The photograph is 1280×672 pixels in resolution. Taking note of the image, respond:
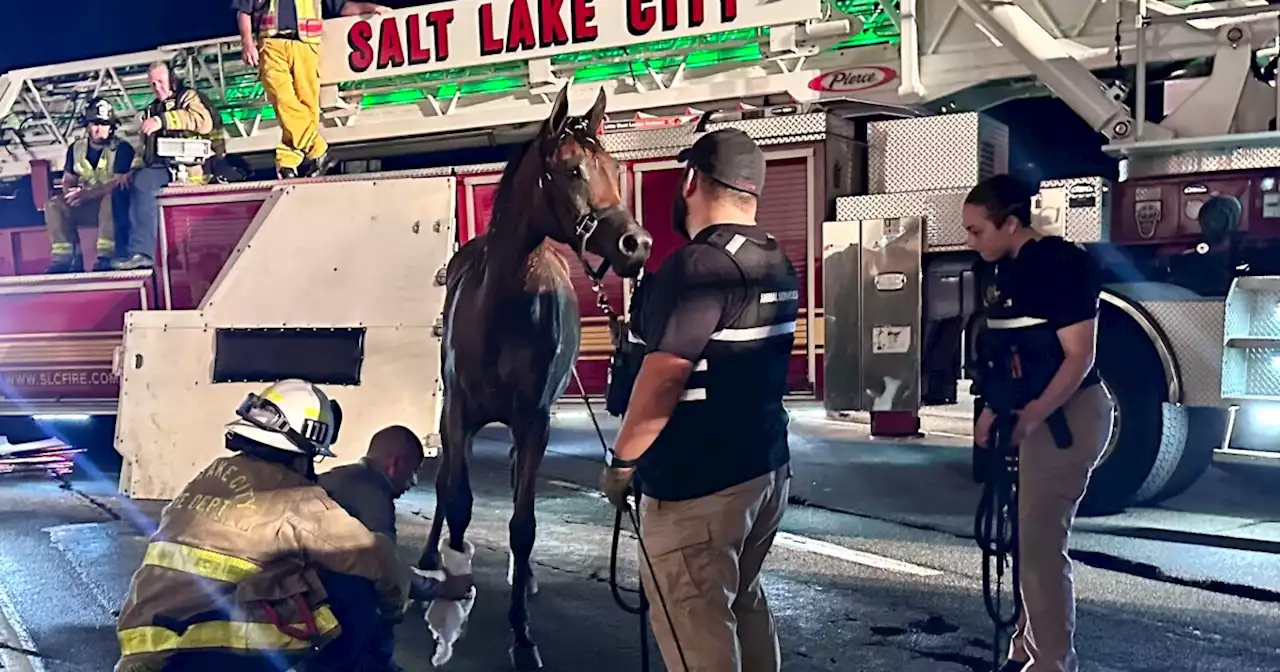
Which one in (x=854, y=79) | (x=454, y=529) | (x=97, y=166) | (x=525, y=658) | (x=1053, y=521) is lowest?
(x=525, y=658)

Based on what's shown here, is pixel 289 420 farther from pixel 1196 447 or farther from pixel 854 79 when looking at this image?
pixel 1196 447

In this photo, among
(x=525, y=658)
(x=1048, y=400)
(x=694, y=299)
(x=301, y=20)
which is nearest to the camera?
(x=694, y=299)

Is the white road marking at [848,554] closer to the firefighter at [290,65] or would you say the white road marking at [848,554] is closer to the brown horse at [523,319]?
the brown horse at [523,319]

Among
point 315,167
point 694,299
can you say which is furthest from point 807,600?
point 315,167

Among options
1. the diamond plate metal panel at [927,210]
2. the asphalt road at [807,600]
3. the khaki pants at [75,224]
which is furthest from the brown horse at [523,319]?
the khaki pants at [75,224]

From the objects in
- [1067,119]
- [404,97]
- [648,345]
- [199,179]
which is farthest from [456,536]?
[1067,119]

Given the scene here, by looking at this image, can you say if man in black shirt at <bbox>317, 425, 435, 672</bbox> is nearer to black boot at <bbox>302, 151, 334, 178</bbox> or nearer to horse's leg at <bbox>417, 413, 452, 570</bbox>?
horse's leg at <bbox>417, 413, 452, 570</bbox>

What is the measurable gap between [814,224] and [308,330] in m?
3.25

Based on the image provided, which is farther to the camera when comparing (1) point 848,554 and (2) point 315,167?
(2) point 315,167

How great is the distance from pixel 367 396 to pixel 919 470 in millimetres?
4446

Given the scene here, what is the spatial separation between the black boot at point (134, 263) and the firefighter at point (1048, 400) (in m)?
6.67

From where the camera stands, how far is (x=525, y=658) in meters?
4.24

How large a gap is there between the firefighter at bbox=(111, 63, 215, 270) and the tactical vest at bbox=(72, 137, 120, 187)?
35 cm

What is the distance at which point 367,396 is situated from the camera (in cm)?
Result: 655
